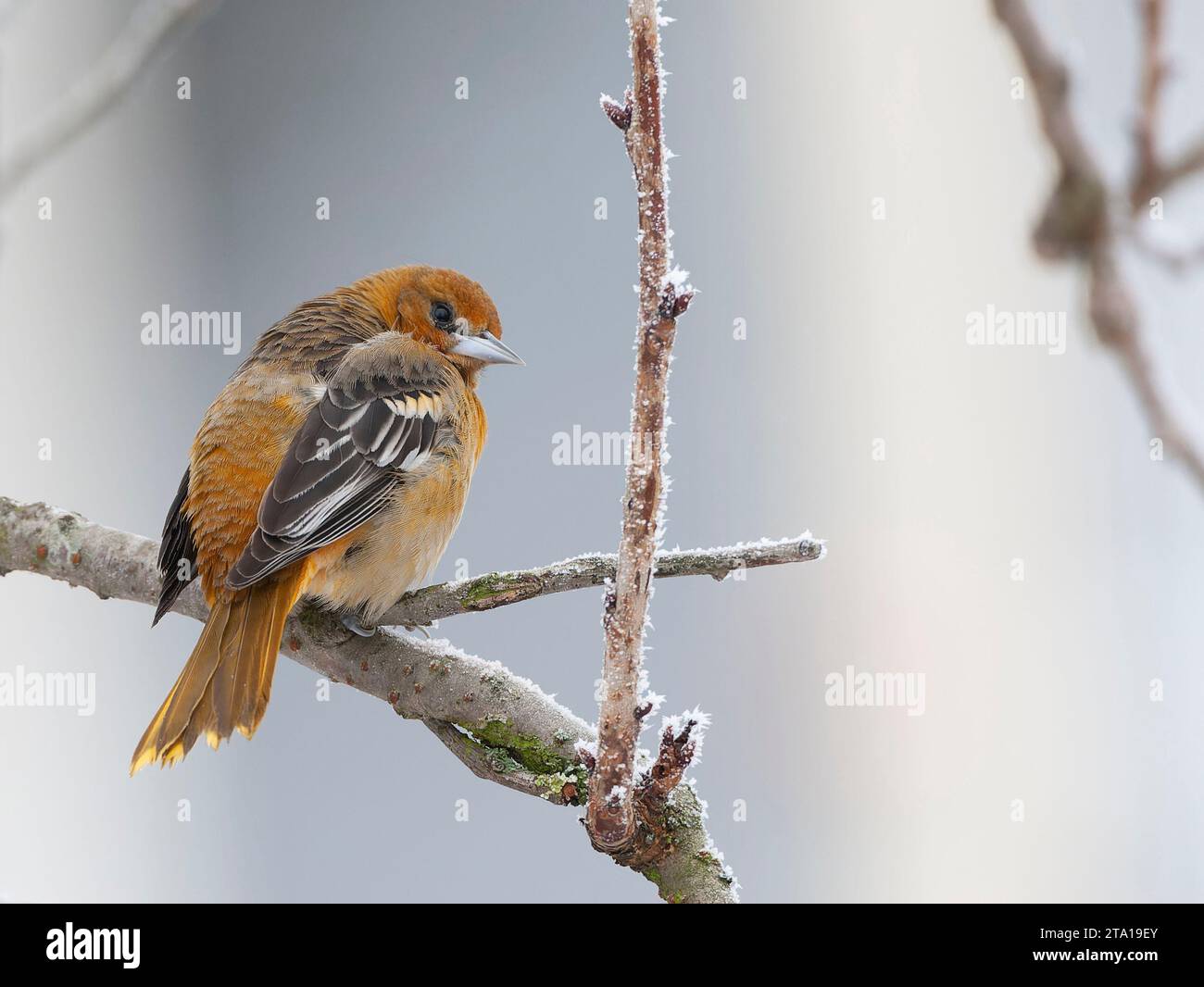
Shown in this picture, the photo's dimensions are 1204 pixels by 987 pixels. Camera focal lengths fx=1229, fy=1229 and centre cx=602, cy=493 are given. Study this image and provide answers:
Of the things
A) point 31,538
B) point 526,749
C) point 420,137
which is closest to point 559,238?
point 420,137

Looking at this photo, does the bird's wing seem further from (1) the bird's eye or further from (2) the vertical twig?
(2) the vertical twig

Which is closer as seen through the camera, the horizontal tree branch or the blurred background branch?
the blurred background branch

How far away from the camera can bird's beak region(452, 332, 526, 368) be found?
332cm

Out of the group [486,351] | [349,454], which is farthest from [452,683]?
[486,351]

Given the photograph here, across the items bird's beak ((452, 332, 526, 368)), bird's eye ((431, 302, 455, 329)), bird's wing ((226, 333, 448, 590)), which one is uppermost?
bird's eye ((431, 302, 455, 329))

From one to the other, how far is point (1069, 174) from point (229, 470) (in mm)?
1960

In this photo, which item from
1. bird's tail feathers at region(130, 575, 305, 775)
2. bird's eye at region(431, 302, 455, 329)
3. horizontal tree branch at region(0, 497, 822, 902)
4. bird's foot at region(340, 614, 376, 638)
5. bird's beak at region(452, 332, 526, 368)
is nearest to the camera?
horizontal tree branch at region(0, 497, 822, 902)

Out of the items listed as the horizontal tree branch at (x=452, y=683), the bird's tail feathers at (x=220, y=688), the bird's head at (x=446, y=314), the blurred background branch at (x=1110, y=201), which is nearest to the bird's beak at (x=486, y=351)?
the bird's head at (x=446, y=314)

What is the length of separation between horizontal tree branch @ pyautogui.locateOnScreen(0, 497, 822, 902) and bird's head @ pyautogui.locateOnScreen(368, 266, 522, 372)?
35.0 inches

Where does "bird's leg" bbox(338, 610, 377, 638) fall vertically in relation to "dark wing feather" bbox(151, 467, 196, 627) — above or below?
below

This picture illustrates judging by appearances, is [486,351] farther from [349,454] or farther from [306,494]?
[306,494]

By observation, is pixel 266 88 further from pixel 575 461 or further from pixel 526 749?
pixel 526 749

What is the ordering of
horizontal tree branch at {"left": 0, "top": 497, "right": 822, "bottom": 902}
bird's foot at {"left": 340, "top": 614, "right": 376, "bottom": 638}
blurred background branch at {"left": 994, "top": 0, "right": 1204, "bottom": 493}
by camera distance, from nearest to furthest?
blurred background branch at {"left": 994, "top": 0, "right": 1204, "bottom": 493} → horizontal tree branch at {"left": 0, "top": 497, "right": 822, "bottom": 902} → bird's foot at {"left": 340, "top": 614, "right": 376, "bottom": 638}

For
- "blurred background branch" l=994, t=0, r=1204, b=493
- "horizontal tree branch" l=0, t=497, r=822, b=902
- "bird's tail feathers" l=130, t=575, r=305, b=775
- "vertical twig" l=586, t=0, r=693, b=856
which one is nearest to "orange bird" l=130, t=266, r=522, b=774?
"bird's tail feathers" l=130, t=575, r=305, b=775
